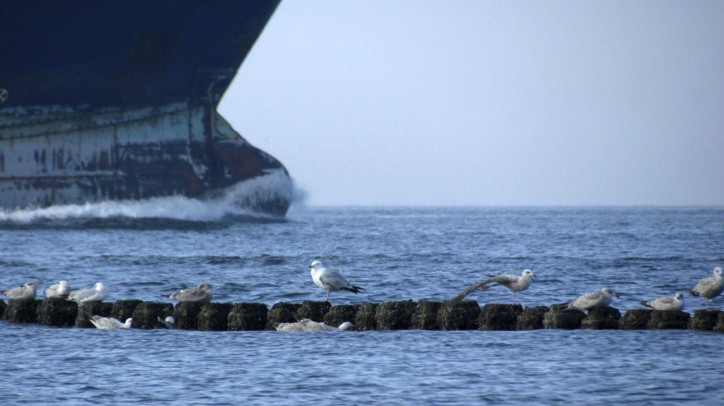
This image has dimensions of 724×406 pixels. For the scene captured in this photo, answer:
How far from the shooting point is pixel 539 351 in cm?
1755

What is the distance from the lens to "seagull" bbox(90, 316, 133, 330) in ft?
68.1

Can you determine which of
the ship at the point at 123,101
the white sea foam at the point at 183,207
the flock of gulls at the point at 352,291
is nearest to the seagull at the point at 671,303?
the flock of gulls at the point at 352,291

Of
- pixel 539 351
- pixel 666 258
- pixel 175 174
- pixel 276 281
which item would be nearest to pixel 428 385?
pixel 539 351

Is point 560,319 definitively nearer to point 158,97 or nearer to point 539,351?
point 539,351

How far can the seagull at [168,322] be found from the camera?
20703mm

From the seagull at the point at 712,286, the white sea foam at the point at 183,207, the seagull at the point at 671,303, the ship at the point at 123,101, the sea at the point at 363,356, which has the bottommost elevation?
the sea at the point at 363,356

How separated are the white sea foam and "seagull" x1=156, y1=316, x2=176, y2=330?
35.4m

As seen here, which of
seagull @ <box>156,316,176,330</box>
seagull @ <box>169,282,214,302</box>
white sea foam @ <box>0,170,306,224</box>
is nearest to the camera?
seagull @ <box>156,316,176,330</box>

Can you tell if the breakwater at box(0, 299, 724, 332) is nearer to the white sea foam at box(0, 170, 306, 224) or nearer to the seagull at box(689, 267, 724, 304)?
the seagull at box(689, 267, 724, 304)

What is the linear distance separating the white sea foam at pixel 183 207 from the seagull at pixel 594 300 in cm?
3934

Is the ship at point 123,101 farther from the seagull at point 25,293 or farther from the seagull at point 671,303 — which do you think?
the seagull at point 671,303

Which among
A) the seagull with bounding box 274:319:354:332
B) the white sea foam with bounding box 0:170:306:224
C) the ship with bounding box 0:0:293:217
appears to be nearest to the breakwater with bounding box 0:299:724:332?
the seagull with bounding box 274:319:354:332

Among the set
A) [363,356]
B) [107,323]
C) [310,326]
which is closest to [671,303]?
[363,356]

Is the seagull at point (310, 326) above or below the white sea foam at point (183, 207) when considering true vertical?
below
